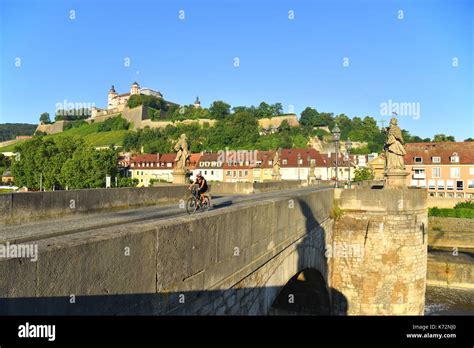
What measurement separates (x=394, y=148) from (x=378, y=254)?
205 inches

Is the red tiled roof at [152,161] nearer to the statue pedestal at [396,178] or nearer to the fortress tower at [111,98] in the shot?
the statue pedestal at [396,178]

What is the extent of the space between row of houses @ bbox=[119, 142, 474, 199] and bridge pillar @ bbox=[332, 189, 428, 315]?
21.2 m

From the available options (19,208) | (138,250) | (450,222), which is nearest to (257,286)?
(138,250)

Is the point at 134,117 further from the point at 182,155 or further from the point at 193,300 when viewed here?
the point at 193,300

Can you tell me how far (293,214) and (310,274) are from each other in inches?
210

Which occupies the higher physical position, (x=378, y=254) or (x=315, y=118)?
(x=315, y=118)

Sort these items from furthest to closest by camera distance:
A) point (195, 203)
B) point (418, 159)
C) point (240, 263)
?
point (418, 159)
point (195, 203)
point (240, 263)

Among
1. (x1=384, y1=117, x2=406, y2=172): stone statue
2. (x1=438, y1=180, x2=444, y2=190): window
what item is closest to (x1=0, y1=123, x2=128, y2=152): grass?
(x1=438, y1=180, x2=444, y2=190): window

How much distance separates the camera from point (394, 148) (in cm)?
1939

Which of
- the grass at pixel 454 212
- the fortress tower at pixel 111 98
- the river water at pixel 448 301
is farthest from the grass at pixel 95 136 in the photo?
the river water at pixel 448 301

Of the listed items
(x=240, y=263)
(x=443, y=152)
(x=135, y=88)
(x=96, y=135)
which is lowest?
(x=240, y=263)

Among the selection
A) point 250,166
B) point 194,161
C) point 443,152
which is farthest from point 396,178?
point 194,161

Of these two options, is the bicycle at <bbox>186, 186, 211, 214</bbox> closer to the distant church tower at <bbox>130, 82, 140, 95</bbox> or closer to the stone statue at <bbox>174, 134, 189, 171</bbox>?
the stone statue at <bbox>174, 134, 189, 171</bbox>
